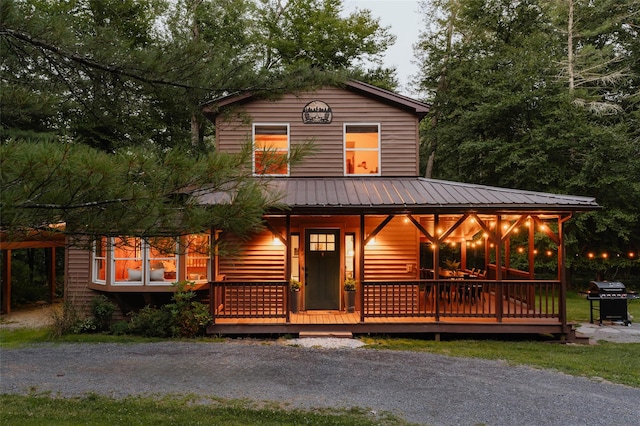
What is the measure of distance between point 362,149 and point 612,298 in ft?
25.5

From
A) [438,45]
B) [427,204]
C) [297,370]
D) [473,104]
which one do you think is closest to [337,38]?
[438,45]

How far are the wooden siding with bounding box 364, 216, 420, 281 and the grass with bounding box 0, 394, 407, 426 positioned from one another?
6.17 metres

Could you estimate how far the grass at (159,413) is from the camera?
16.8ft

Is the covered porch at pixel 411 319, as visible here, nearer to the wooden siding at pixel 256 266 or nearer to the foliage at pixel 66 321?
the wooden siding at pixel 256 266

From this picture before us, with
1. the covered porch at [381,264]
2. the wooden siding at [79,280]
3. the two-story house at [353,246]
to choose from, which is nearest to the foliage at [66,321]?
the wooden siding at [79,280]

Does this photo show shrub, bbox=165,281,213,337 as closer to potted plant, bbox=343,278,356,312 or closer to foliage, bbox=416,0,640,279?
potted plant, bbox=343,278,356,312

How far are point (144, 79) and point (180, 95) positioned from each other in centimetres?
56

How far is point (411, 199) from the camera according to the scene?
9.92 m

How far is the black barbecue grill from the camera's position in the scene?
11.4 meters

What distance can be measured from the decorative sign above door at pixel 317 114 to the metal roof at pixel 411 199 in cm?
201

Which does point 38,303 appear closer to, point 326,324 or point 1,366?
point 1,366

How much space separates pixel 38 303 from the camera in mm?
15633

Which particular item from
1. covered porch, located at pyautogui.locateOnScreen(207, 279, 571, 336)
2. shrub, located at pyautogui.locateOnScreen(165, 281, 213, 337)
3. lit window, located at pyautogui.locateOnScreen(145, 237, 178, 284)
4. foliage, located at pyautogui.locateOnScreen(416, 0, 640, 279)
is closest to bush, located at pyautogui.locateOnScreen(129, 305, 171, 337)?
shrub, located at pyautogui.locateOnScreen(165, 281, 213, 337)

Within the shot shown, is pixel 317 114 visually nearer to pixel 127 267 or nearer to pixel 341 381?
pixel 127 267
